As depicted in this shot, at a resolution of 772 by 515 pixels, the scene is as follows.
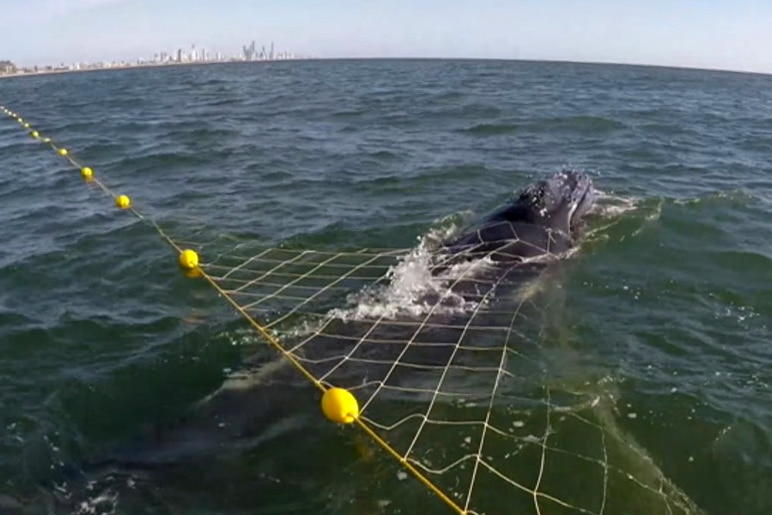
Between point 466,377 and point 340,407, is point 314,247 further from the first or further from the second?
point 340,407

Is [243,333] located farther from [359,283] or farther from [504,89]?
[504,89]

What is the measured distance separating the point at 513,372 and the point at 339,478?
307 centimetres

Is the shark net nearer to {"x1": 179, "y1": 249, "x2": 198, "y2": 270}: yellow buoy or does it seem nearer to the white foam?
the white foam

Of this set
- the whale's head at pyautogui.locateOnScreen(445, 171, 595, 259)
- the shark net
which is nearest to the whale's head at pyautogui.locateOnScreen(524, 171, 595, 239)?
the whale's head at pyautogui.locateOnScreen(445, 171, 595, 259)

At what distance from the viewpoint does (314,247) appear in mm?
14750

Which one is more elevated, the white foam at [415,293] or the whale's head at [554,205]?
the whale's head at [554,205]

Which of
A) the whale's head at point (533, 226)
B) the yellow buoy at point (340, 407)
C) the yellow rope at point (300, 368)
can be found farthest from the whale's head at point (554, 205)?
the yellow buoy at point (340, 407)

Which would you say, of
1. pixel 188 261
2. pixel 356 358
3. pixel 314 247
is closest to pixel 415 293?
pixel 356 358

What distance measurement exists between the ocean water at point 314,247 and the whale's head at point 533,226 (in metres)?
0.60

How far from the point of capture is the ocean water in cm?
756

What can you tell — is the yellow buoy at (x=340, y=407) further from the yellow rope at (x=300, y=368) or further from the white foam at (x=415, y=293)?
the white foam at (x=415, y=293)

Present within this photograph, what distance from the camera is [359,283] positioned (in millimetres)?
12375

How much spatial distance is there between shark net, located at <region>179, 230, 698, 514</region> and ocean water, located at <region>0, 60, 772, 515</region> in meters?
0.28

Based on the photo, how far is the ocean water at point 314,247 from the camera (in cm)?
756
